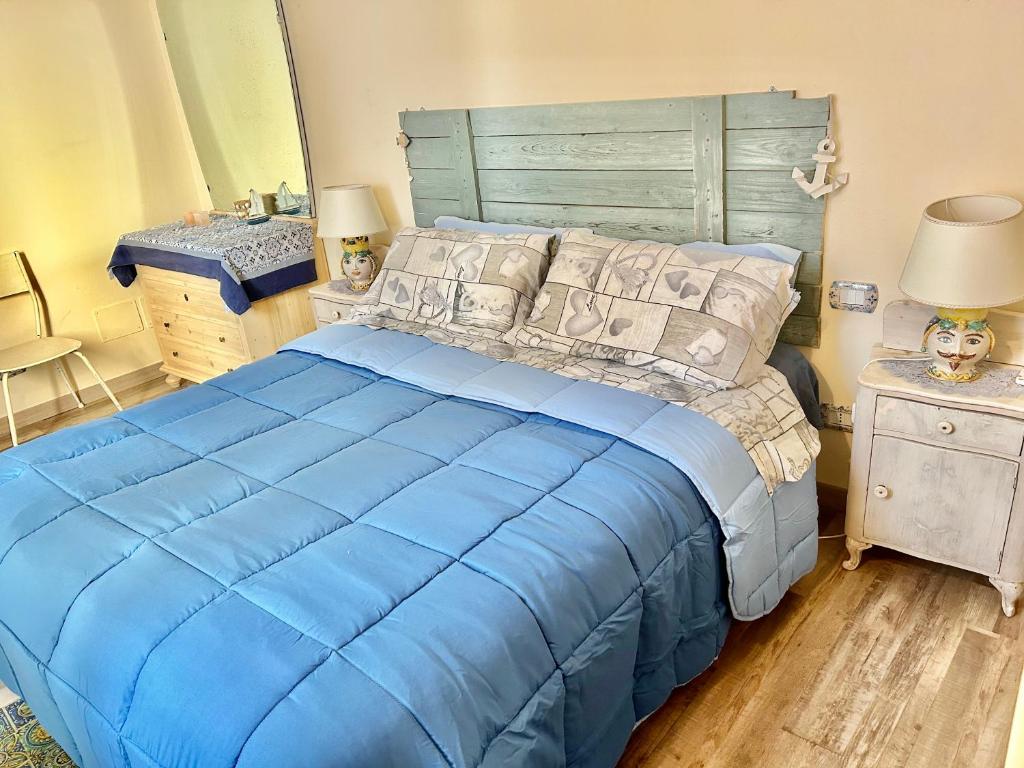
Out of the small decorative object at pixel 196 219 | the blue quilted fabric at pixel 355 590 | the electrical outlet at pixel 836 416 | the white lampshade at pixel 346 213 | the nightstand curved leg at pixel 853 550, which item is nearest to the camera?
the blue quilted fabric at pixel 355 590

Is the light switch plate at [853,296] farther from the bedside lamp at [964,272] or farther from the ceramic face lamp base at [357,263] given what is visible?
the ceramic face lamp base at [357,263]

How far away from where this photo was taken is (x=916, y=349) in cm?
213

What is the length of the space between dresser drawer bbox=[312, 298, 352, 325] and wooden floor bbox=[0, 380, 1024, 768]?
6.68 ft

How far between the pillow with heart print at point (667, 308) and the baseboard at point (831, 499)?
0.64m

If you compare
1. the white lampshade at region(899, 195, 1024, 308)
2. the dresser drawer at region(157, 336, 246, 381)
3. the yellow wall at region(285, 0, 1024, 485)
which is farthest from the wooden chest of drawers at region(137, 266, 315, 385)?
the white lampshade at region(899, 195, 1024, 308)

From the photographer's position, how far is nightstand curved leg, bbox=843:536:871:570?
218 cm

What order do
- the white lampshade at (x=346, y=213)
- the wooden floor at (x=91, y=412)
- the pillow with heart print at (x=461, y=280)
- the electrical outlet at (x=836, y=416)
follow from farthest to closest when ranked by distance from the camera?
the wooden floor at (x=91, y=412) → the white lampshade at (x=346, y=213) → the pillow with heart print at (x=461, y=280) → the electrical outlet at (x=836, y=416)

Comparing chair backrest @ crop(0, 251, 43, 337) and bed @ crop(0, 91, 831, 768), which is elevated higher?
chair backrest @ crop(0, 251, 43, 337)

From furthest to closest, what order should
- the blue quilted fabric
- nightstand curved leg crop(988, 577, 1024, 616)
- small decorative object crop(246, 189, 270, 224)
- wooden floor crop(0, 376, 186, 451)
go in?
1. small decorative object crop(246, 189, 270, 224)
2. wooden floor crop(0, 376, 186, 451)
3. nightstand curved leg crop(988, 577, 1024, 616)
4. the blue quilted fabric

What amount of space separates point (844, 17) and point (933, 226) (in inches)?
24.6

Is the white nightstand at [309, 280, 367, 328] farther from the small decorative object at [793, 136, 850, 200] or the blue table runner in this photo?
the small decorative object at [793, 136, 850, 200]

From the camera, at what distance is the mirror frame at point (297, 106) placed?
10.7ft

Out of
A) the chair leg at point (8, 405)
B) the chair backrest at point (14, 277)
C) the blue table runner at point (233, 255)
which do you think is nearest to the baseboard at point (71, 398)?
the chair leg at point (8, 405)

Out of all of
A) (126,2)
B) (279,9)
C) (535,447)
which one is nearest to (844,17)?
(535,447)
